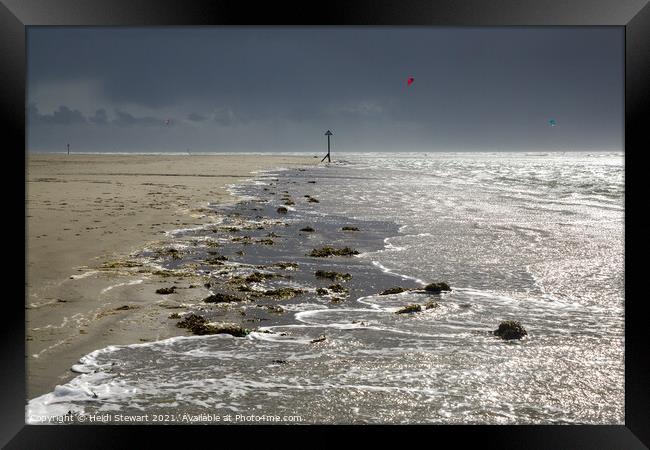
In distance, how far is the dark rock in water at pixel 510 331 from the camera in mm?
5055

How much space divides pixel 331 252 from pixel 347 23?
602 centimetres

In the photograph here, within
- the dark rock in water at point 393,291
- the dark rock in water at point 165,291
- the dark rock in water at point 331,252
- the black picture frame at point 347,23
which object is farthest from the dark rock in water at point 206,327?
the dark rock in water at point 331,252

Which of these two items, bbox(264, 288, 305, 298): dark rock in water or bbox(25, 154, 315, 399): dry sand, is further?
bbox(264, 288, 305, 298): dark rock in water

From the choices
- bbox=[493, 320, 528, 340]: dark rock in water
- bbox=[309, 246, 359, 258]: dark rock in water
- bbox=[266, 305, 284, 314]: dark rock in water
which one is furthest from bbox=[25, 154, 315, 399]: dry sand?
bbox=[493, 320, 528, 340]: dark rock in water

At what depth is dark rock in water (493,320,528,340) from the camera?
505cm

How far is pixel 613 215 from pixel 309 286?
480 inches

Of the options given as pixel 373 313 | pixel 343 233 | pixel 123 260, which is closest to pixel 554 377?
pixel 373 313

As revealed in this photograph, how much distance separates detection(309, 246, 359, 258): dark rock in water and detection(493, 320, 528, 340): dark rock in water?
13.7ft

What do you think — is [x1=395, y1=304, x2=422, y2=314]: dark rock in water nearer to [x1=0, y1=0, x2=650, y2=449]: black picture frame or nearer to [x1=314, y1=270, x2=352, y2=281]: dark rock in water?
[x1=314, y1=270, x2=352, y2=281]: dark rock in water

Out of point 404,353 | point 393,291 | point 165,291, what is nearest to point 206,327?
point 165,291

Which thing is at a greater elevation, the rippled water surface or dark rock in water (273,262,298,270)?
dark rock in water (273,262,298,270)

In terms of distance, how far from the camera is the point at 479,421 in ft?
11.5

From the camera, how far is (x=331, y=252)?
→ 9.17m

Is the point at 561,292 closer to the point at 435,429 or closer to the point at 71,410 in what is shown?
the point at 435,429
